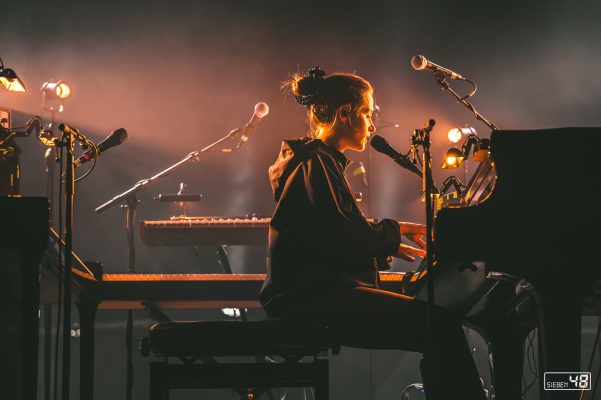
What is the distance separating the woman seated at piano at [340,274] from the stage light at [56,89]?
11.4 feet

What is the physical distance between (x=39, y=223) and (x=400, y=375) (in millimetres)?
3892

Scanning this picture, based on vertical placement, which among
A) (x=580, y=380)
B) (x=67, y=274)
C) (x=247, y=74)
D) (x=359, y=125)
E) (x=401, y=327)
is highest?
(x=247, y=74)

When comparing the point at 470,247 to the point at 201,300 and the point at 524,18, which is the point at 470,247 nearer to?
the point at 201,300

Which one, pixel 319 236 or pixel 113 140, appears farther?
pixel 113 140

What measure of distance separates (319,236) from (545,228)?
72cm

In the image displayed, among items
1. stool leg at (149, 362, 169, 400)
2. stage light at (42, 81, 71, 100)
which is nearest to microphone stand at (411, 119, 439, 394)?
stool leg at (149, 362, 169, 400)

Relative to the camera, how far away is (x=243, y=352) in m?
2.47

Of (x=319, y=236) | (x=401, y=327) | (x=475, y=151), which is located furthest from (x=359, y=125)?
(x=401, y=327)

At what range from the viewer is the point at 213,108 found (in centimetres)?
605

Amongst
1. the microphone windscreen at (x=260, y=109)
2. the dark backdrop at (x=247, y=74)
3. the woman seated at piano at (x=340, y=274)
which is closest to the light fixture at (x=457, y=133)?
the dark backdrop at (x=247, y=74)

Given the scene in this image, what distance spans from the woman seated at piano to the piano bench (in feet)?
0.23

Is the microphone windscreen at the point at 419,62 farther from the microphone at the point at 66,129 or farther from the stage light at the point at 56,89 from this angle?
the stage light at the point at 56,89

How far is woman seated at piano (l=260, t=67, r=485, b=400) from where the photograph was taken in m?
2.26

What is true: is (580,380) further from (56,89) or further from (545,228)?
(56,89)
